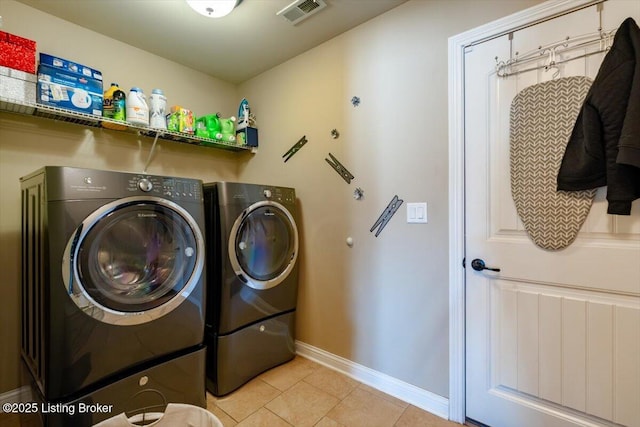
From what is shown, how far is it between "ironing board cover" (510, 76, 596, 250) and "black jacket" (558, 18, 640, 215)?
0.05m

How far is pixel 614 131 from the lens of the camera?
1138 mm

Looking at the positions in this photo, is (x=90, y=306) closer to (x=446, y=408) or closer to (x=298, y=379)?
(x=298, y=379)

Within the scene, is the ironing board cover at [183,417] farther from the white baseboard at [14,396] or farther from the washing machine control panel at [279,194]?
the washing machine control panel at [279,194]

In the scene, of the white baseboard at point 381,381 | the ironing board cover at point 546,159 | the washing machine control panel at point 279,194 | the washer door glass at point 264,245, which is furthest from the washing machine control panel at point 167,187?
the ironing board cover at point 546,159

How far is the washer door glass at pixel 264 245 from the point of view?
181cm

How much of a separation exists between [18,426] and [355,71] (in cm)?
281

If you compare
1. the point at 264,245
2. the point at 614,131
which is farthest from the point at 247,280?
the point at 614,131

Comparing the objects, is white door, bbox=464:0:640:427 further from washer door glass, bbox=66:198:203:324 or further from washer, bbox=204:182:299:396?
washer door glass, bbox=66:198:203:324

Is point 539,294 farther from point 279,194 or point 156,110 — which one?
point 156,110

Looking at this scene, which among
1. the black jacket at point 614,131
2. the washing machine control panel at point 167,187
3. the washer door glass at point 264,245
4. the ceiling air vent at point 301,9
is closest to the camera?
the black jacket at point 614,131

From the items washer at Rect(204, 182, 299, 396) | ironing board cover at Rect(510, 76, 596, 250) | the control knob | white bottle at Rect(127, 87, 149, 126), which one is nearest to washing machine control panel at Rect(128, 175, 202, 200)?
the control knob

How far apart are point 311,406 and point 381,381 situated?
1.56 ft

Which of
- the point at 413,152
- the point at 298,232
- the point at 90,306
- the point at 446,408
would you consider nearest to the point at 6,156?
the point at 90,306

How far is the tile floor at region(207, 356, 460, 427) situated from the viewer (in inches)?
60.6
